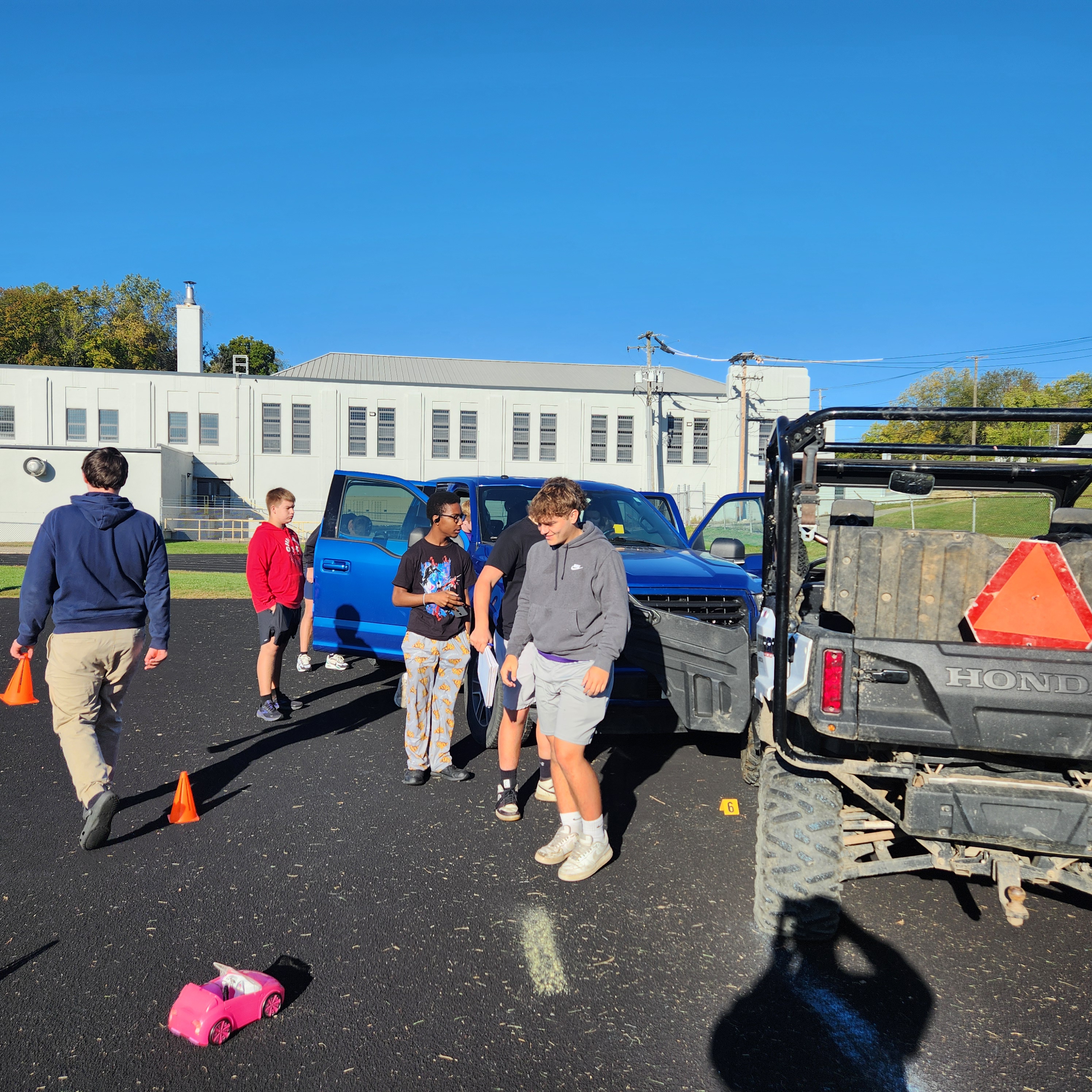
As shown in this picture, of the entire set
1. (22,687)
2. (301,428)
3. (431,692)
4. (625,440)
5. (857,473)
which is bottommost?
(431,692)

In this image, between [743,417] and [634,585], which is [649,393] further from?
[634,585]

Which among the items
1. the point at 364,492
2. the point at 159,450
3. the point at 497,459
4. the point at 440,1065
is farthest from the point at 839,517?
the point at 497,459

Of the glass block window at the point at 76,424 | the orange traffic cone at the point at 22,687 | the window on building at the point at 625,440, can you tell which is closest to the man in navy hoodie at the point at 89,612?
the orange traffic cone at the point at 22,687

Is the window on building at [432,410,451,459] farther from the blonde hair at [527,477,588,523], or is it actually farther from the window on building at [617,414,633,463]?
the blonde hair at [527,477,588,523]

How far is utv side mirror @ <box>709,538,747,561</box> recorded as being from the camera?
6824 millimetres

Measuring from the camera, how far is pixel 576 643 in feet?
14.6

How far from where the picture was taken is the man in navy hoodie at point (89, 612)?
4723mm

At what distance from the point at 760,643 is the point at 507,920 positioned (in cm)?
178

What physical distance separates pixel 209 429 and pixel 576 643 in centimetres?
4683

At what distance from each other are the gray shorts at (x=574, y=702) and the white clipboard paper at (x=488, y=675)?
129 cm

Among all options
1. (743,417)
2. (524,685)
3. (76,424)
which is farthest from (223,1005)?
(76,424)

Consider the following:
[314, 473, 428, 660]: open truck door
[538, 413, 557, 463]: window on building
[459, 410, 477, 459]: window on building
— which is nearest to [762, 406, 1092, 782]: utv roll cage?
[314, 473, 428, 660]: open truck door

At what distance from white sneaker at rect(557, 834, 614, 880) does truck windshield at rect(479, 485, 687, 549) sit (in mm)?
3185

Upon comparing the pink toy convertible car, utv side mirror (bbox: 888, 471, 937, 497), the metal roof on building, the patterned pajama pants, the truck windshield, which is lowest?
the pink toy convertible car
